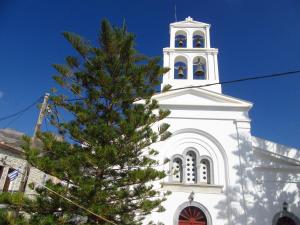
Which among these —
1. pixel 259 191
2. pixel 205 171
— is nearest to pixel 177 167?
pixel 205 171

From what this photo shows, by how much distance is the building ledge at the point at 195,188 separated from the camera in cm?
1137

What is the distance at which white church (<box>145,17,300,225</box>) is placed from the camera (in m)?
11.1

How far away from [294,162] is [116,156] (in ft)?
25.1

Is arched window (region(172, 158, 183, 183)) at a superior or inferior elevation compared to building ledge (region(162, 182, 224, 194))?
superior

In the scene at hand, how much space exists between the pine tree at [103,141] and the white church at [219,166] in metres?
1.75

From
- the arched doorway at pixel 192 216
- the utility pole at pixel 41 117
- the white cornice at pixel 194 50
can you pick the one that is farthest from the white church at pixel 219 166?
the utility pole at pixel 41 117

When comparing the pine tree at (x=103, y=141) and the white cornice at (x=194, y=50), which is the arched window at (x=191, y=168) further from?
the white cornice at (x=194, y=50)

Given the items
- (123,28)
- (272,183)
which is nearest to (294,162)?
(272,183)

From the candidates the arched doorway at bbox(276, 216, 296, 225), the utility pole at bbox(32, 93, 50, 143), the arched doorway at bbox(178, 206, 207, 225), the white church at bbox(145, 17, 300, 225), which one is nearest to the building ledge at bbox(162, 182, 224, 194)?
the white church at bbox(145, 17, 300, 225)

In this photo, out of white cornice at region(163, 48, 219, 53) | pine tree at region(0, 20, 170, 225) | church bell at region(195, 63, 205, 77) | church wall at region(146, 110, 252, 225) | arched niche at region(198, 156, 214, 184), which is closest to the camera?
pine tree at region(0, 20, 170, 225)

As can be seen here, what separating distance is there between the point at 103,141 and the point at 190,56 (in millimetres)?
7589

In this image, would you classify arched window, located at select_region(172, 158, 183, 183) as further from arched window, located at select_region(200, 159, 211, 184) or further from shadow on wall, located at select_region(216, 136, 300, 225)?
shadow on wall, located at select_region(216, 136, 300, 225)

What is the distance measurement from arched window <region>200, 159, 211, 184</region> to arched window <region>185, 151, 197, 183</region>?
261mm

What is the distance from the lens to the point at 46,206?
836 cm
